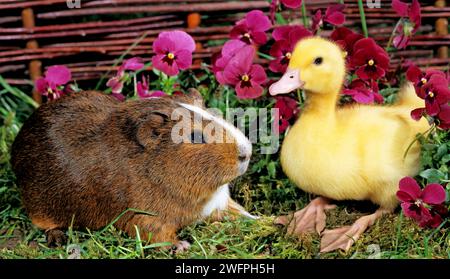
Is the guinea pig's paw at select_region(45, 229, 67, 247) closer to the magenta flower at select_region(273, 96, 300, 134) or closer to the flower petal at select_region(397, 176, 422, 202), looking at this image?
the magenta flower at select_region(273, 96, 300, 134)

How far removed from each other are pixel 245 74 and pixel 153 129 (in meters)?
0.45

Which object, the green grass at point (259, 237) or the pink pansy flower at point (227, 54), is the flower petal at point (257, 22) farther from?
the green grass at point (259, 237)

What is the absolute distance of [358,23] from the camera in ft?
12.5

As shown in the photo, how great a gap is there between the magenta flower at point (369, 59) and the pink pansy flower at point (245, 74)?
338 millimetres

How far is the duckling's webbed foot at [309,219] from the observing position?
110 inches

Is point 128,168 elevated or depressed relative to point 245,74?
depressed

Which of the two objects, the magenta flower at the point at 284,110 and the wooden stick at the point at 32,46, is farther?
the wooden stick at the point at 32,46

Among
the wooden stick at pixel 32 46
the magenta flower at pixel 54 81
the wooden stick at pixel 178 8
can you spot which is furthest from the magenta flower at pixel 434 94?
the wooden stick at pixel 32 46

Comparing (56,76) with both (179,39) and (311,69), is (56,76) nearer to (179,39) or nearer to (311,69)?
(179,39)

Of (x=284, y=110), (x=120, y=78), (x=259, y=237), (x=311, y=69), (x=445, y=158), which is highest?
(x=311, y=69)

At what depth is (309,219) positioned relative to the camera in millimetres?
2842

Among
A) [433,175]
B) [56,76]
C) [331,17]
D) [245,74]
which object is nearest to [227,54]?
[245,74]

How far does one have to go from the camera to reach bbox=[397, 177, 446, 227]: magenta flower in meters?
2.62
